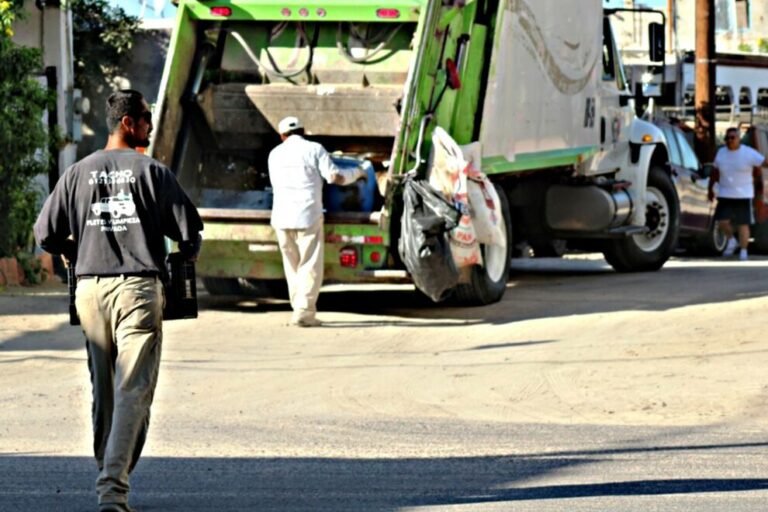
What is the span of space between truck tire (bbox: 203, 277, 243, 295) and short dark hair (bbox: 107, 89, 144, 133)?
9552mm

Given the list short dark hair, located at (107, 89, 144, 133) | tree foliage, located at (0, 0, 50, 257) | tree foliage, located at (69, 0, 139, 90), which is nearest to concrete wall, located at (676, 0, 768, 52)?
tree foliage, located at (69, 0, 139, 90)

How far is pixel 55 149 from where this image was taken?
1853 cm

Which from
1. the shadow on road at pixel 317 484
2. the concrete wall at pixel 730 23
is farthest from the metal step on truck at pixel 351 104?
the concrete wall at pixel 730 23

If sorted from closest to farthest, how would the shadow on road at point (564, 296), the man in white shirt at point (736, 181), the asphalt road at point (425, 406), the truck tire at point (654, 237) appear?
1. the asphalt road at point (425, 406)
2. the shadow on road at point (564, 296)
3. the truck tire at point (654, 237)
4. the man in white shirt at point (736, 181)

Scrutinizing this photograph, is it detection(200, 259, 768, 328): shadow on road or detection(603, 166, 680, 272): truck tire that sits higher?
detection(603, 166, 680, 272): truck tire

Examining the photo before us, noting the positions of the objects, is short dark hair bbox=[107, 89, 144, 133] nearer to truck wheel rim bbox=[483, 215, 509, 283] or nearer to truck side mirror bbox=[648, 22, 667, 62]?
truck wheel rim bbox=[483, 215, 509, 283]

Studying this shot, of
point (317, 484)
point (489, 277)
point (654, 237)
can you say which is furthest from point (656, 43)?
point (317, 484)

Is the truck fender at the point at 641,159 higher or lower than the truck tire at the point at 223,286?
higher

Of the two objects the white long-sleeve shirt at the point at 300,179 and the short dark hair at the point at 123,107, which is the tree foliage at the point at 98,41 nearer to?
the white long-sleeve shirt at the point at 300,179

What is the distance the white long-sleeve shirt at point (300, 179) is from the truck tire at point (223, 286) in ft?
8.26

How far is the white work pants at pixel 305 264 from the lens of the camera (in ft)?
45.8

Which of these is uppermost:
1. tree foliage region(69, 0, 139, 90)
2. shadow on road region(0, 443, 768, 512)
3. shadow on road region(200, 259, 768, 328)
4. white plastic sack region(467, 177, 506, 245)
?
tree foliage region(69, 0, 139, 90)

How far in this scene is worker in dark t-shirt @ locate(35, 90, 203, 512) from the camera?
6672mm

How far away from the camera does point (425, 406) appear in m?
10.3
